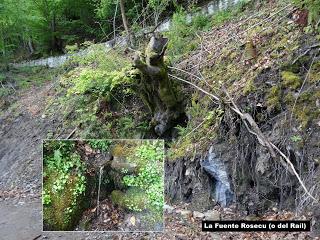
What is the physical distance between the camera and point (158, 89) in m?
7.78

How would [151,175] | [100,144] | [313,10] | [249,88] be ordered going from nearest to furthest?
[151,175] → [100,144] → [313,10] → [249,88]

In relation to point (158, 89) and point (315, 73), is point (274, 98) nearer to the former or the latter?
point (315, 73)

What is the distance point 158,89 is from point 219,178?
2.65 m

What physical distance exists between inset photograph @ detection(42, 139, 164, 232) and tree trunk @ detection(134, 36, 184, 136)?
3100mm

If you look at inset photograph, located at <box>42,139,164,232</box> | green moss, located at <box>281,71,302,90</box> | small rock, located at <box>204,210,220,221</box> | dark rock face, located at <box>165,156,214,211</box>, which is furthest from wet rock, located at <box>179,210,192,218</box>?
green moss, located at <box>281,71,302,90</box>

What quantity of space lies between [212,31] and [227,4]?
182 centimetres

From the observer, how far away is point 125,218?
440cm

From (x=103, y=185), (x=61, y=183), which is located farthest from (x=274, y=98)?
(x=61, y=183)

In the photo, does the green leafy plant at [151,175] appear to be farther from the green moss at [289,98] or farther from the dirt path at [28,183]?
the green moss at [289,98]

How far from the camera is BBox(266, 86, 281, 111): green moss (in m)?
5.65

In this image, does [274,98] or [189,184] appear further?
[189,184]

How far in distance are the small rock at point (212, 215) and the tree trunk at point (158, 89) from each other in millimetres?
2534

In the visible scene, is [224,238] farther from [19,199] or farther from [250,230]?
[19,199]

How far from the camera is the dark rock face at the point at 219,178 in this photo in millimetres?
5642
